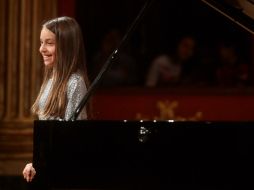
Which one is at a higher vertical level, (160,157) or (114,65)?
(114,65)

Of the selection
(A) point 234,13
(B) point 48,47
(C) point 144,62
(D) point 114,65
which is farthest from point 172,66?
(B) point 48,47

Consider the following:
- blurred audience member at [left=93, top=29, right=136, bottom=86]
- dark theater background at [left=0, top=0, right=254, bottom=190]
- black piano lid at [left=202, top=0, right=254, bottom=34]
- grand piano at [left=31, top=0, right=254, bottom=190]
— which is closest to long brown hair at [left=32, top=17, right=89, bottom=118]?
grand piano at [left=31, top=0, right=254, bottom=190]

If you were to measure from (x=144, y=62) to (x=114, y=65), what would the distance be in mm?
287

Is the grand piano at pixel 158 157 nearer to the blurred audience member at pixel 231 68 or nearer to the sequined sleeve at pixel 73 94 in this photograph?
the sequined sleeve at pixel 73 94

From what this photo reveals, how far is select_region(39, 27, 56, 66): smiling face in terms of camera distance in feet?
9.29

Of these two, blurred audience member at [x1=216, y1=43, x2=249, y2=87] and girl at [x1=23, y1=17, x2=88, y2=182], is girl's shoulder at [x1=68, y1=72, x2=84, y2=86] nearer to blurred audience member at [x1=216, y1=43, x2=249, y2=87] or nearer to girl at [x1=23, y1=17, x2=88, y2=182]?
girl at [x1=23, y1=17, x2=88, y2=182]

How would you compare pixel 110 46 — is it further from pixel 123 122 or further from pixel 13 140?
pixel 123 122

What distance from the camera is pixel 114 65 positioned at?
6.07m

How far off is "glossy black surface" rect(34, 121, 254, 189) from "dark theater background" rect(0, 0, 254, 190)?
285cm

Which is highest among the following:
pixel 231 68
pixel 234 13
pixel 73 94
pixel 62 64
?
pixel 231 68

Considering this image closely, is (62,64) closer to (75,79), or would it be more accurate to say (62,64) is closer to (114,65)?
(75,79)

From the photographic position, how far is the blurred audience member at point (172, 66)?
6010mm

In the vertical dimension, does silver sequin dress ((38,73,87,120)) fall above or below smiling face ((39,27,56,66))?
below

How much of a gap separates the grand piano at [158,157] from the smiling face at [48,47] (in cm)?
31
